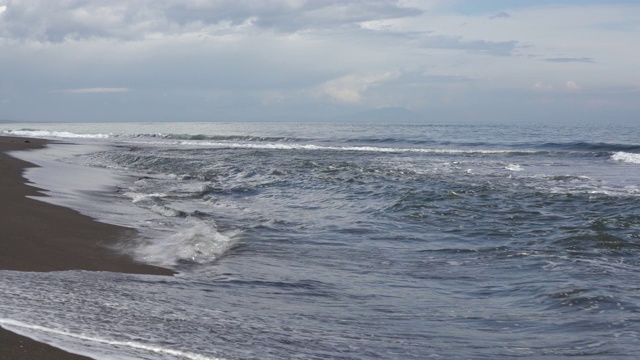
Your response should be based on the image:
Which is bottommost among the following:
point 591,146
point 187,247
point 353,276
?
point 353,276

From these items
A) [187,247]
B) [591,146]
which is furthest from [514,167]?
[187,247]

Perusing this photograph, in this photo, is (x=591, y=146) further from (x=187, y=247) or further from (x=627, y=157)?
(x=187, y=247)

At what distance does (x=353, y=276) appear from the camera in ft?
26.9

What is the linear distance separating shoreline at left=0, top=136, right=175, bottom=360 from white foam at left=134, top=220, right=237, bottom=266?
410 mm

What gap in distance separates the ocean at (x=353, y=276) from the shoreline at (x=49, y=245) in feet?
0.82

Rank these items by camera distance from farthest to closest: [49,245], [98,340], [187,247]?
1. [187,247]
2. [49,245]
3. [98,340]

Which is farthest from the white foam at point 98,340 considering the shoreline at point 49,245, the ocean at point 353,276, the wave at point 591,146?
the wave at point 591,146

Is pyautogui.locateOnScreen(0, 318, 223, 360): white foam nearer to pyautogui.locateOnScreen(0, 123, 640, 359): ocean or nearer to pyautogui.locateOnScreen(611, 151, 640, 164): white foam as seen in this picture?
pyautogui.locateOnScreen(0, 123, 640, 359): ocean

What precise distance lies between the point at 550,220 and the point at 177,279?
757 cm

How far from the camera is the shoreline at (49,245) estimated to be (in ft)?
14.2

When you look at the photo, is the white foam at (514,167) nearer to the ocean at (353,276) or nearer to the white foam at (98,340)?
the ocean at (353,276)

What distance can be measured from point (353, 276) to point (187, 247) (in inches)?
97.8

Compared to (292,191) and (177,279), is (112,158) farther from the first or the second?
(177,279)

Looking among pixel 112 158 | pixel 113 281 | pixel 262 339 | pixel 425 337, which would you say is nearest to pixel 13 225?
pixel 113 281
